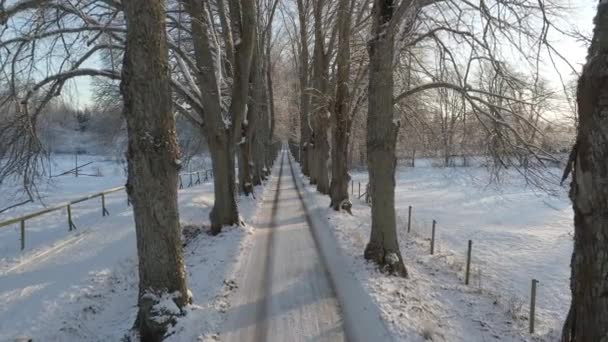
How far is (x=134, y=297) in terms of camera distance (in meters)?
6.80

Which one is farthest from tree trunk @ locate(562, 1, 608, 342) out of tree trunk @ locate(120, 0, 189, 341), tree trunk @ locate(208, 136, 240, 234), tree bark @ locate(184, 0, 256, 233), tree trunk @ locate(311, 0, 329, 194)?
tree trunk @ locate(311, 0, 329, 194)

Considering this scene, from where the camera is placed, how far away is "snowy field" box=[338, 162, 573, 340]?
8.70 m

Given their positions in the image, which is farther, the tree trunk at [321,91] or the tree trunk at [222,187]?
the tree trunk at [321,91]

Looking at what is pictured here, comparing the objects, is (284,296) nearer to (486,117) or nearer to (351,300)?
(351,300)

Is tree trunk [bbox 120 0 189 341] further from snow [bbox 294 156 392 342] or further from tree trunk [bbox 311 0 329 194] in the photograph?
tree trunk [bbox 311 0 329 194]

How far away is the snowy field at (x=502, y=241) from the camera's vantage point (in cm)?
870

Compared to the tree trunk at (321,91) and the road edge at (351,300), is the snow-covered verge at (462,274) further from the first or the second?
the tree trunk at (321,91)

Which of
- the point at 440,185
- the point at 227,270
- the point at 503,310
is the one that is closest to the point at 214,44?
the point at 227,270

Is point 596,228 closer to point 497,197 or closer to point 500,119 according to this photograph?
point 500,119

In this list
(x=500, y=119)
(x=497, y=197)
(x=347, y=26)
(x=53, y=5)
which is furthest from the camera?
(x=497, y=197)

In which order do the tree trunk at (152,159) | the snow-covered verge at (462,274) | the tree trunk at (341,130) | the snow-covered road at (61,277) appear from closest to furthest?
the tree trunk at (152,159)
the snow-covered road at (61,277)
the snow-covered verge at (462,274)
the tree trunk at (341,130)

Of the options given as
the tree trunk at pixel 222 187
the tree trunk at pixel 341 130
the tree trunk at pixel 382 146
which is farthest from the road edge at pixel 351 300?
the tree trunk at pixel 341 130

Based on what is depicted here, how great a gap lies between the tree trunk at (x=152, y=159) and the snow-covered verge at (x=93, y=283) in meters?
0.49

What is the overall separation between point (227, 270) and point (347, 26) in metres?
8.78
